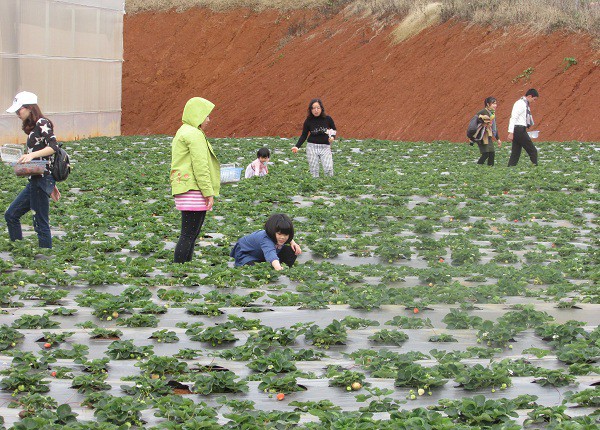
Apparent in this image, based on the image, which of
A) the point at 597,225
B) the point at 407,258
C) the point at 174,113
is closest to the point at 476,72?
the point at 174,113

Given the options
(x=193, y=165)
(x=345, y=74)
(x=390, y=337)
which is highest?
(x=345, y=74)

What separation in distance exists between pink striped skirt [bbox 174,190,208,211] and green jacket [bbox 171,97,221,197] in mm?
67

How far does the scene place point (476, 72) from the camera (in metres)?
35.3

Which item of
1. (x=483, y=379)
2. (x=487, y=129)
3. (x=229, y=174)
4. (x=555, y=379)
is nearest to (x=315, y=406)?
(x=483, y=379)

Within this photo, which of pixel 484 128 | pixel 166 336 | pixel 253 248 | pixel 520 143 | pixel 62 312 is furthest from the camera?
pixel 484 128

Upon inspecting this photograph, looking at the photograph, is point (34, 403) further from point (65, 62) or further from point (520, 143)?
point (65, 62)

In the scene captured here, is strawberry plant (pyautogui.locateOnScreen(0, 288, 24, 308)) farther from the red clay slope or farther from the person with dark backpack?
the red clay slope

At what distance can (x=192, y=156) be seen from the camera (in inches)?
367

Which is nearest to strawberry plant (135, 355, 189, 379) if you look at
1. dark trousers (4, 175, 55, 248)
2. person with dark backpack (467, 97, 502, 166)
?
dark trousers (4, 175, 55, 248)

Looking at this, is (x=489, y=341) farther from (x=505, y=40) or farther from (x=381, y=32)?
(x=381, y=32)

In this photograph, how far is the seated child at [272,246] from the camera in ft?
30.8

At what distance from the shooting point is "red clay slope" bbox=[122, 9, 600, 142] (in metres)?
33.2

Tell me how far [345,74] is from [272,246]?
98.1 feet

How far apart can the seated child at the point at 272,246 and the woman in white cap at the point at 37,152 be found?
215 centimetres
